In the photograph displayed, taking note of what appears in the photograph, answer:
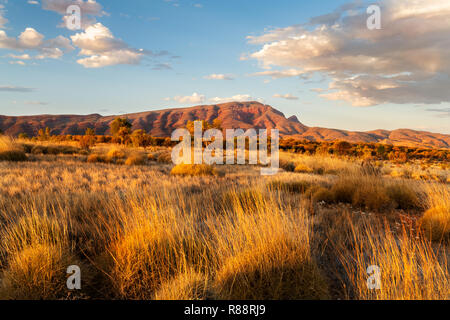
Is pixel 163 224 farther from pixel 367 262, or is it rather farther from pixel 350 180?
pixel 350 180

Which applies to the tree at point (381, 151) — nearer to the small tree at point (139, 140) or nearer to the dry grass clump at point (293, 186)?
the dry grass clump at point (293, 186)

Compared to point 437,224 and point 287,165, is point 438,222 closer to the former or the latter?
point 437,224

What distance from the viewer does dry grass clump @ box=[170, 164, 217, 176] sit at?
11.9m

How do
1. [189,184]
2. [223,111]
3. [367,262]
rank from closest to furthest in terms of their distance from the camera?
1. [367,262]
2. [189,184]
3. [223,111]

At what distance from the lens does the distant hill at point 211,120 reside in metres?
108

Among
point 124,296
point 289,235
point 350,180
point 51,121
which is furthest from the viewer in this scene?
point 51,121

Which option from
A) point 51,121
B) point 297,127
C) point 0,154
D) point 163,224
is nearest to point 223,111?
point 297,127

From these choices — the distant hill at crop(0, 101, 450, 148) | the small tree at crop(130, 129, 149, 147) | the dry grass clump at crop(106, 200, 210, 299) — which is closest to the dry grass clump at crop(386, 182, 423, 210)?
the dry grass clump at crop(106, 200, 210, 299)

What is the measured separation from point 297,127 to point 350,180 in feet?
444

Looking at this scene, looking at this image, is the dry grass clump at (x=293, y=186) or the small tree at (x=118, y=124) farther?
the small tree at (x=118, y=124)

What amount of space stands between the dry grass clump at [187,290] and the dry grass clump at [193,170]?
30.4 ft

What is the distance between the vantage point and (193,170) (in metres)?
12.2

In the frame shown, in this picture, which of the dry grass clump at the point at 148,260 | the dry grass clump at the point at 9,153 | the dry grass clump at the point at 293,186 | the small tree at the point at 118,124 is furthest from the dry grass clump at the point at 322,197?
the small tree at the point at 118,124

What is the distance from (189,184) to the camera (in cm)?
898
